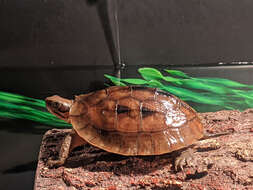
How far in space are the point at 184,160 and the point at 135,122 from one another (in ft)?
1.14

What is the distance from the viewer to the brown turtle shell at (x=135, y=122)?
133 cm

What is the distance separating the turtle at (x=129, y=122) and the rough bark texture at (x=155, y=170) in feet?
0.28

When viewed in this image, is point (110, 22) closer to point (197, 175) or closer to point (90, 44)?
point (90, 44)

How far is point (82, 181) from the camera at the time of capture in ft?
4.32

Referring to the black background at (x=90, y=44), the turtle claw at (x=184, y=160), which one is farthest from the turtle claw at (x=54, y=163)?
the turtle claw at (x=184, y=160)

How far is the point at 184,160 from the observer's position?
1363mm

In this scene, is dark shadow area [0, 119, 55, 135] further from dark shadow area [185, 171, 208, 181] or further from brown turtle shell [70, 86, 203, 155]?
dark shadow area [185, 171, 208, 181]

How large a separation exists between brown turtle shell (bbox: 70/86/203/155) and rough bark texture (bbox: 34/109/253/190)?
0.13m

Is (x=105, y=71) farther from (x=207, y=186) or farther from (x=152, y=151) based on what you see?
(x=207, y=186)

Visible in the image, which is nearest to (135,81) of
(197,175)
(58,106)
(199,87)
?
(199,87)

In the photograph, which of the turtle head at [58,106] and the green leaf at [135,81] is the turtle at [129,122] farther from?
the green leaf at [135,81]

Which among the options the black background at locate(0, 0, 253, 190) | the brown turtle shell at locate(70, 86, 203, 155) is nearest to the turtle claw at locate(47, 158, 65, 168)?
the brown turtle shell at locate(70, 86, 203, 155)

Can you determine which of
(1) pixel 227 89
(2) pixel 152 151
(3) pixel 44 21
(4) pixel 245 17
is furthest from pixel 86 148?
(4) pixel 245 17

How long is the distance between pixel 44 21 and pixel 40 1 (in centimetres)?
12
